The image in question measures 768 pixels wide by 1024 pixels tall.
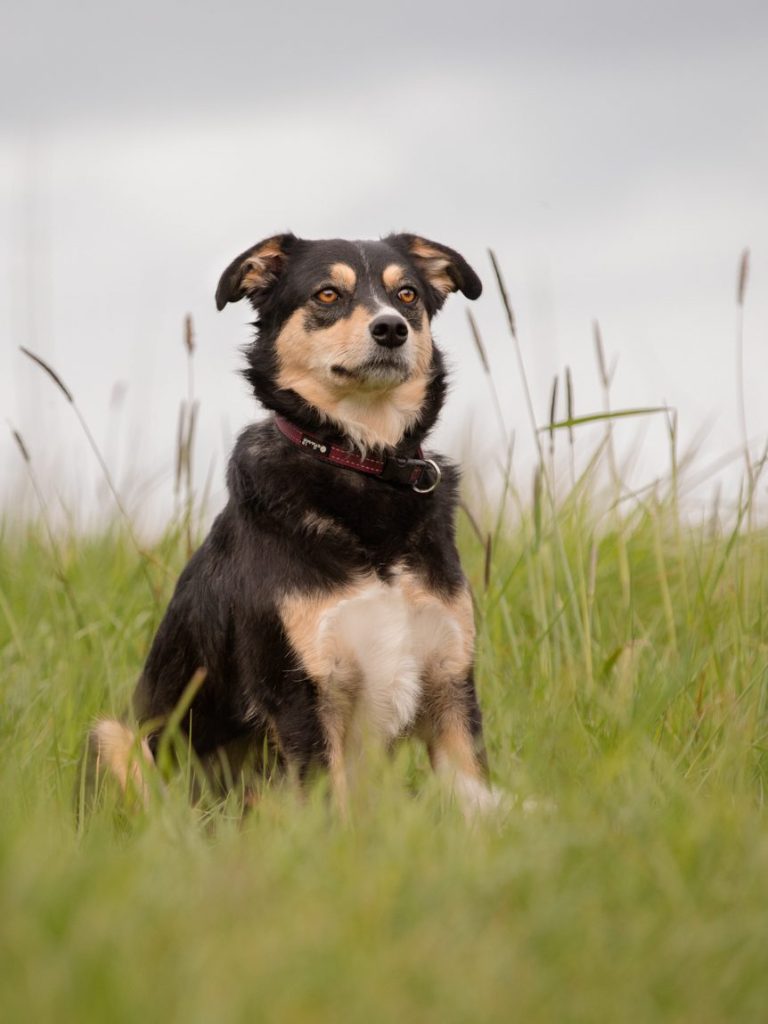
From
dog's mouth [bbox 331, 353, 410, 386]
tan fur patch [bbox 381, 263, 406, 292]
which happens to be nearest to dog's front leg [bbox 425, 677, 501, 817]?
dog's mouth [bbox 331, 353, 410, 386]

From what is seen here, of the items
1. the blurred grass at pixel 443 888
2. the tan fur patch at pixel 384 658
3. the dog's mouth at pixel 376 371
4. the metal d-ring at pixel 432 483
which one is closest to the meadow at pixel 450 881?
the blurred grass at pixel 443 888

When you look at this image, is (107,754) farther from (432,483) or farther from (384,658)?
(432,483)

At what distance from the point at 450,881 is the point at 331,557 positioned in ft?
5.55

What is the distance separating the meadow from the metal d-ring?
1.89 ft

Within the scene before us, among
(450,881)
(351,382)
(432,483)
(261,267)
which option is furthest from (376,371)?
(450,881)

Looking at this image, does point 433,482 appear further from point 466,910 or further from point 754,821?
point 466,910

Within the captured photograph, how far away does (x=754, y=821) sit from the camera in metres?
3.02

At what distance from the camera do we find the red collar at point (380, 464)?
14.3 ft

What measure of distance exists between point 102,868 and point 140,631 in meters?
3.06

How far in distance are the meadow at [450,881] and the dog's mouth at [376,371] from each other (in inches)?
27.5

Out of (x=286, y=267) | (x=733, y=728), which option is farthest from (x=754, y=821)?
(x=286, y=267)

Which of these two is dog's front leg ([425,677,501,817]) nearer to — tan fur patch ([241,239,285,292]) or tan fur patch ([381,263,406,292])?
tan fur patch ([381,263,406,292])

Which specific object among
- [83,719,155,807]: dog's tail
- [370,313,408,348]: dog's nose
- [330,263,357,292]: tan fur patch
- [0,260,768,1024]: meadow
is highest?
[330,263,357,292]: tan fur patch

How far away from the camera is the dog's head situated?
437cm
